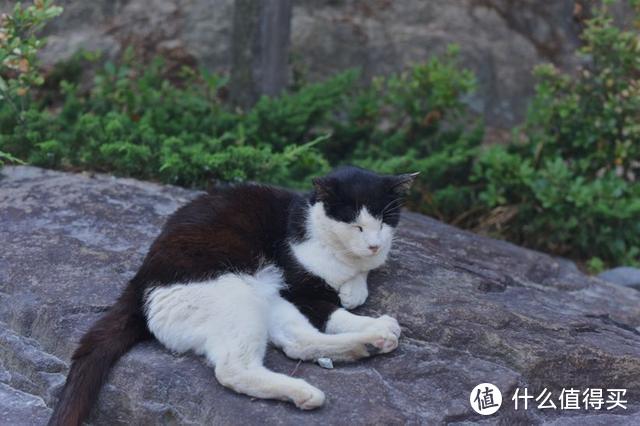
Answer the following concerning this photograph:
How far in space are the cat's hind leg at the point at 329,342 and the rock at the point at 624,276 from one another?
2.60 meters

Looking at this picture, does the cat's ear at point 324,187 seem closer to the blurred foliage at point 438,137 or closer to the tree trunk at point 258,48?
the blurred foliage at point 438,137

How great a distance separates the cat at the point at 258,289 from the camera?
311cm

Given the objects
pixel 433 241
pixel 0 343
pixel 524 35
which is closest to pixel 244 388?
pixel 0 343

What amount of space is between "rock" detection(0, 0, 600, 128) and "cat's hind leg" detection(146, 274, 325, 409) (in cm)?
428

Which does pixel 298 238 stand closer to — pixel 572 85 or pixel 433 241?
pixel 433 241

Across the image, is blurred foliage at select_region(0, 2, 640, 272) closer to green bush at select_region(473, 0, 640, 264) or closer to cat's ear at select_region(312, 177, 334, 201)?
green bush at select_region(473, 0, 640, 264)

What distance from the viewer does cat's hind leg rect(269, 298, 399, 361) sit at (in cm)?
325

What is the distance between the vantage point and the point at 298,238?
360cm

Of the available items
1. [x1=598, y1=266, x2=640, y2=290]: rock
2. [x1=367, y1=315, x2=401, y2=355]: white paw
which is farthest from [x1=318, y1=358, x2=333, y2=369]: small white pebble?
[x1=598, y1=266, x2=640, y2=290]: rock

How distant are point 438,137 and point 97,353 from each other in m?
3.82

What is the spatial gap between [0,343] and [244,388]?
1.23 m

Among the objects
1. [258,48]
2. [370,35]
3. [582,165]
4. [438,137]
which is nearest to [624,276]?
[582,165]

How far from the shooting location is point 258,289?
3404 mm

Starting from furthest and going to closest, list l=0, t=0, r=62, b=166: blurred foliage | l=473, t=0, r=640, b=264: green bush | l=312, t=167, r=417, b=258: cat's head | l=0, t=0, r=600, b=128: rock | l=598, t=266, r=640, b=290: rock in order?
l=0, t=0, r=600, b=128: rock, l=473, t=0, r=640, b=264: green bush, l=598, t=266, r=640, b=290: rock, l=0, t=0, r=62, b=166: blurred foliage, l=312, t=167, r=417, b=258: cat's head
